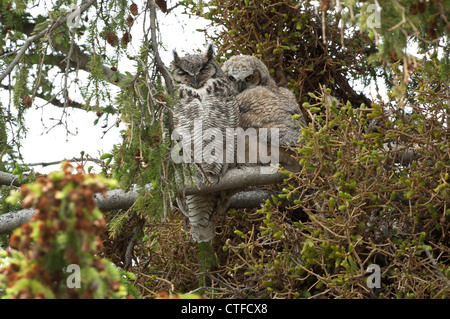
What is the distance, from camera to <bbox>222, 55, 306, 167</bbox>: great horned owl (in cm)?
309

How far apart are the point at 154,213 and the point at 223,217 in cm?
115

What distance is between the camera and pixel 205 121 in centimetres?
303

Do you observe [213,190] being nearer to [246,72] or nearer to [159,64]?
[246,72]

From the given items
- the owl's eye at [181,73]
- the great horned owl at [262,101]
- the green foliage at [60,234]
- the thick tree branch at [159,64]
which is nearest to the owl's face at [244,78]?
the great horned owl at [262,101]

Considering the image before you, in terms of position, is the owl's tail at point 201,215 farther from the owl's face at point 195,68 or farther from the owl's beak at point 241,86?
the owl's beak at point 241,86

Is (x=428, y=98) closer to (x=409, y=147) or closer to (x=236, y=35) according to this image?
(x=409, y=147)

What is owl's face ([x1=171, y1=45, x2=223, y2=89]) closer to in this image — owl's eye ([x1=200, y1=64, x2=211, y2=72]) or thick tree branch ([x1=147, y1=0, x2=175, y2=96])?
owl's eye ([x1=200, y1=64, x2=211, y2=72])

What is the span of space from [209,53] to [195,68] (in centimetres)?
12

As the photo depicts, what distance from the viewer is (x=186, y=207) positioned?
305 cm

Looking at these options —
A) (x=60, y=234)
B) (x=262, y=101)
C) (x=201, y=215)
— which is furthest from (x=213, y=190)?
(x=60, y=234)

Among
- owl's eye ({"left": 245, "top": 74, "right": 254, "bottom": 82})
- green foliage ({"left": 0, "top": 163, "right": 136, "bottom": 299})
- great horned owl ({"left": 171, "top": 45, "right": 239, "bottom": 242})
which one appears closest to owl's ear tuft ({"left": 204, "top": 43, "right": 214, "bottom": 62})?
great horned owl ({"left": 171, "top": 45, "right": 239, "bottom": 242})

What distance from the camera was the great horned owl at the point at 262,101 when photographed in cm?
309

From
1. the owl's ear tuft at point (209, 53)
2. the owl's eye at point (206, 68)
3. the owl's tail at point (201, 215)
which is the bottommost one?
the owl's tail at point (201, 215)
